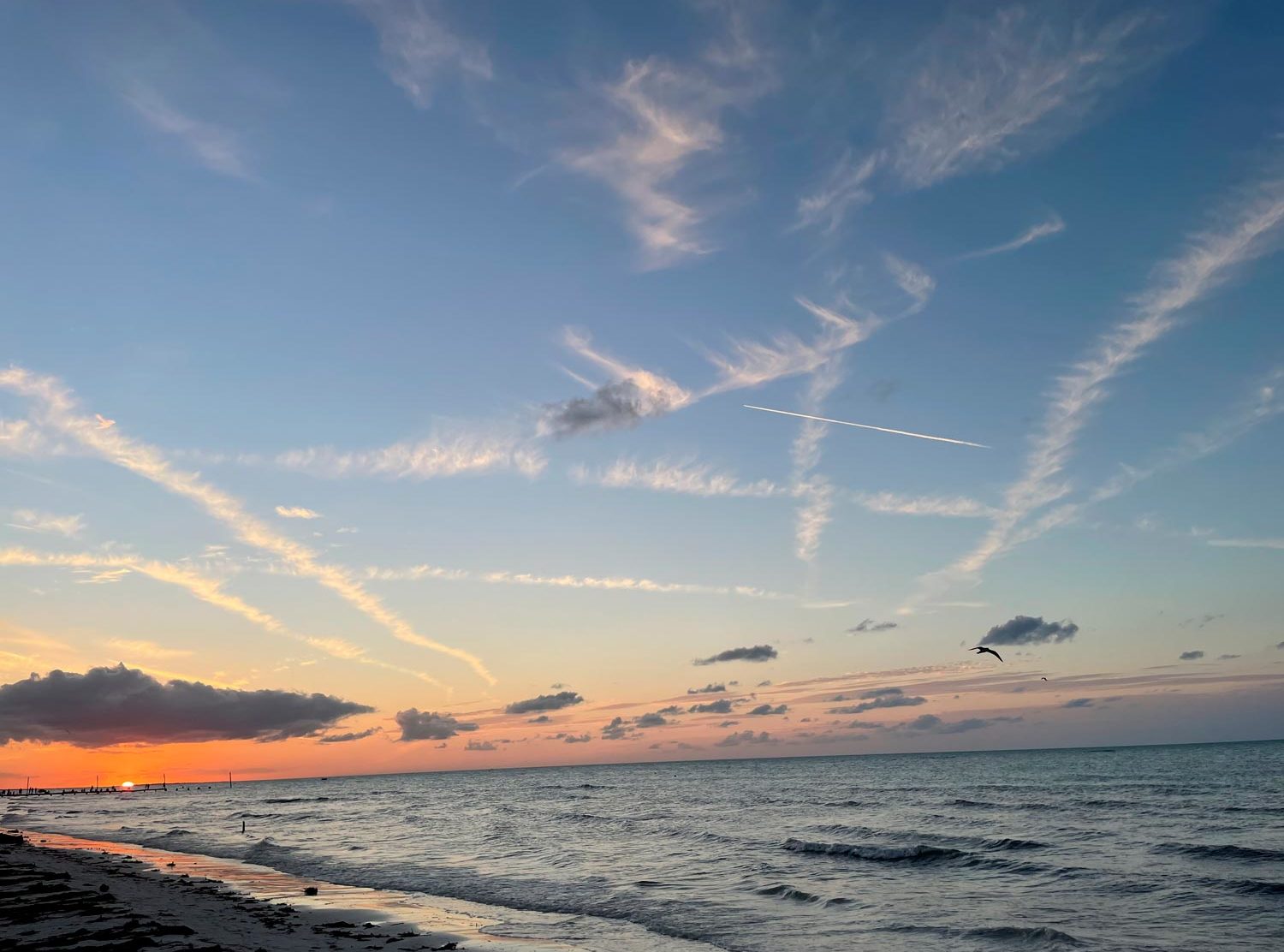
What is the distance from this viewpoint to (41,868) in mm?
41844

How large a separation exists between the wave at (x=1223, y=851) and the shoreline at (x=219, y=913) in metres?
35.9

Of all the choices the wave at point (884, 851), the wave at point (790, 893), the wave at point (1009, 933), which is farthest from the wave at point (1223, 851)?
the wave at point (790, 893)

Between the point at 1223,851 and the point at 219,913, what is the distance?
48050 millimetres

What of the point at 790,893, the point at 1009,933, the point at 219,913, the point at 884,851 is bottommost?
the point at 884,851

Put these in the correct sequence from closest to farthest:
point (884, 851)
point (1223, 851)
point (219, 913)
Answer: point (219, 913) → point (1223, 851) → point (884, 851)

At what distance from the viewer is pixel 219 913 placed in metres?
29.3

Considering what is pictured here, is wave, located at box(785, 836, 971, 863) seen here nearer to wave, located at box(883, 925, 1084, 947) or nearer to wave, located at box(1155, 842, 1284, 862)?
wave, located at box(1155, 842, 1284, 862)

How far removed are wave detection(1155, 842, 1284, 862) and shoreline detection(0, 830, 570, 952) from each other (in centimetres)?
3590

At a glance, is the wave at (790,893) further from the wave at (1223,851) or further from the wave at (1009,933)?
the wave at (1223,851)

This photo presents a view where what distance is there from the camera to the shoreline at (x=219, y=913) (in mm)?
23641

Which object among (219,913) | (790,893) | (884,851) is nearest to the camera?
(219,913)

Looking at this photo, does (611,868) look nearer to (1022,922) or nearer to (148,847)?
(1022,922)

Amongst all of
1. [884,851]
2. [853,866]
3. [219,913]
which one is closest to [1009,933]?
[853,866]

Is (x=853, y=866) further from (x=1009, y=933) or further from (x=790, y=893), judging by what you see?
(x=1009, y=933)
